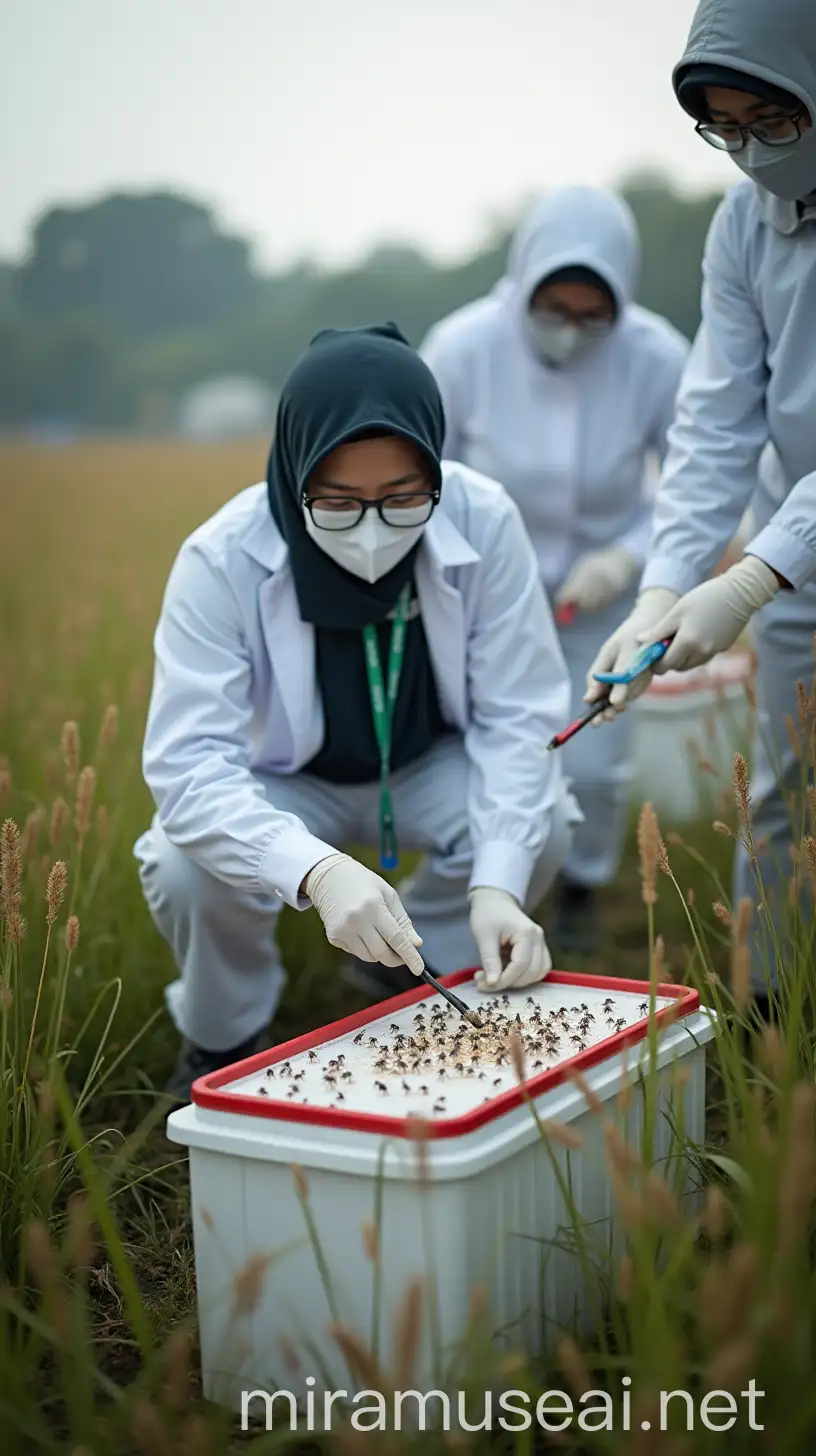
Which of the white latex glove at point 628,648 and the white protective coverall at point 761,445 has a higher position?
the white protective coverall at point 761,445

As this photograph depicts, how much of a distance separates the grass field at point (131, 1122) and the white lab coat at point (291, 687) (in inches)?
7.5

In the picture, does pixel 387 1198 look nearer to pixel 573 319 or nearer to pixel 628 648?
pixel 628 648

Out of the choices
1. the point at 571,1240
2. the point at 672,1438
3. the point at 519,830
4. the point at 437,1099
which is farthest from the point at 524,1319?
the point at 519,830

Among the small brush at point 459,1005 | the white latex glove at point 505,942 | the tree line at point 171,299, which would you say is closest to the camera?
the small brush at point 459,1005

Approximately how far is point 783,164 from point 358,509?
0.83 metres

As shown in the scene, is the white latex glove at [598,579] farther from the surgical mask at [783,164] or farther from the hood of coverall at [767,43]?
the hood of coverall at [767,43]

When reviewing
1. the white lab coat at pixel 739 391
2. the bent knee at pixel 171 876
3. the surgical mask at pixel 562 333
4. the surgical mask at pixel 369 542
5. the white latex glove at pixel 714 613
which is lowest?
the bent knee at pixel 171 876

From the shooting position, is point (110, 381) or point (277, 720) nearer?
point (277, 720)

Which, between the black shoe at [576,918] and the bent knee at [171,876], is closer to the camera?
the bent knee at [171,876]

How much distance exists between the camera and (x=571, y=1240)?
161 cm

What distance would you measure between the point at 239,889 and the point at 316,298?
8.12 meters

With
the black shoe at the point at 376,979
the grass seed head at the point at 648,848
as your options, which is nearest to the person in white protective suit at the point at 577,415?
the black shoe at the point at 376,979

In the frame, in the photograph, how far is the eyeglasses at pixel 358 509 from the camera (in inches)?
87.6

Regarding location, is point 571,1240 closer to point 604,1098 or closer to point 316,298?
point 604,1098
